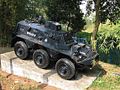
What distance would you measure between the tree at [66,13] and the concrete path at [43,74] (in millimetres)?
5441

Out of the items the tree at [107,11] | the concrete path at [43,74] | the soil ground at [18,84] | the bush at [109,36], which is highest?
the tree at [107,11]

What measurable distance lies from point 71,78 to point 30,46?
2291mm

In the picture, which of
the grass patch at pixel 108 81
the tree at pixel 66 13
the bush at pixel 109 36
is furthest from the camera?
the tree at pixel 66 13

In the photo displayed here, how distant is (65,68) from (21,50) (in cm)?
230

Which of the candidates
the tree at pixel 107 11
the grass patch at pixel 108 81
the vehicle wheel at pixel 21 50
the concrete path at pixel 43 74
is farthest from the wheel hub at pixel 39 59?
the tree at pixel 107 11

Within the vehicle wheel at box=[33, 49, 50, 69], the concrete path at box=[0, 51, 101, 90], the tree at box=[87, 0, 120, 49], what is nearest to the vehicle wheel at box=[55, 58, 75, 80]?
the concrete path at box=[0, 51, 101, 90]

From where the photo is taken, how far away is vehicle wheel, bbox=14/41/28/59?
36.4ft

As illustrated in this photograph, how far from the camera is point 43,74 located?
10117 mm

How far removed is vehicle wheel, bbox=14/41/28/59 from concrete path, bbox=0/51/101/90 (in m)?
0.21

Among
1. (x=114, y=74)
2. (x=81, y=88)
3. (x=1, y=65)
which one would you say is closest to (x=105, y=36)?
(x=114, y=74)

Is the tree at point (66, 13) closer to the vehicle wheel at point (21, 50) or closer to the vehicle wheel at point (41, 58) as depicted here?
the vehicle wheel at point (21, 50)

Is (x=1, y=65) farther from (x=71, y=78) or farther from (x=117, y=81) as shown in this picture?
(x=117, y=81)

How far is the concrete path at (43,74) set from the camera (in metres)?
9.65

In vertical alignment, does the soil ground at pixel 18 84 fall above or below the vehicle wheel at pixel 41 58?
below
